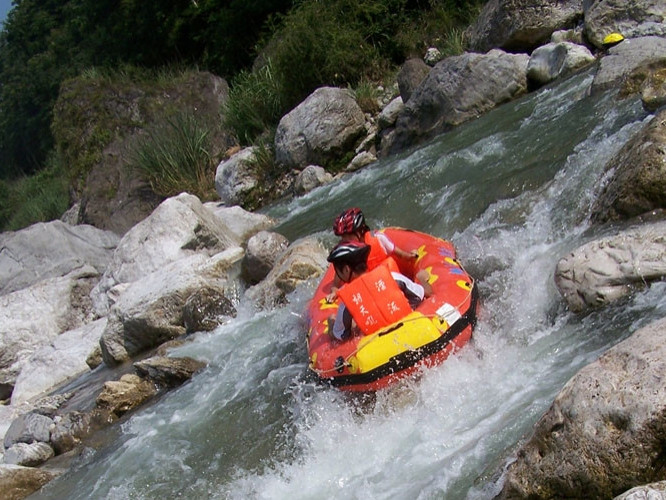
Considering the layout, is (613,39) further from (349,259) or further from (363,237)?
(349,259)

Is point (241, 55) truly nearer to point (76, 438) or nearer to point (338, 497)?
point (76, 438)

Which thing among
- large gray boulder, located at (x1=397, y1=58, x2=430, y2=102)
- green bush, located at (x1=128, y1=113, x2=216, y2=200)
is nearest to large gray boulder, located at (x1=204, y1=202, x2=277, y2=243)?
large gray boulder, located at (x1=397, y1=58, x2=430, y2=102)

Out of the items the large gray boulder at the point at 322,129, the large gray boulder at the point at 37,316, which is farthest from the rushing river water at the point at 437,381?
the large gray boulder at the point at 322,129

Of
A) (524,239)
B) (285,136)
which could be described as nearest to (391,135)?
(285,136)

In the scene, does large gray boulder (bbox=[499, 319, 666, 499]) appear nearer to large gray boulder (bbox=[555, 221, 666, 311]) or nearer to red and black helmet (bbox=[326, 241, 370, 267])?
large gray boulder (bbox=[555, 221, 666, 311])

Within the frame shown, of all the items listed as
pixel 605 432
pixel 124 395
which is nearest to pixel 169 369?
pixel 124 395

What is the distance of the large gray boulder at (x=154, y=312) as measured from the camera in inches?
330

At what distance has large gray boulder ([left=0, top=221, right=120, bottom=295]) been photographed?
1368cm

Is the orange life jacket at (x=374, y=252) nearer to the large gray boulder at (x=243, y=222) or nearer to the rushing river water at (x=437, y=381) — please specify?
the rushing river water at (x=437, y=381)

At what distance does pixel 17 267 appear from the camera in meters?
14.2

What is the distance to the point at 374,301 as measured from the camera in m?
5.12

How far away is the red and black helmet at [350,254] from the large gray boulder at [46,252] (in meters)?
8.90

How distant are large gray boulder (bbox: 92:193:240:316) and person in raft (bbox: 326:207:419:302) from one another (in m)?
4.27

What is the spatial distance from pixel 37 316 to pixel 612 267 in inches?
326
